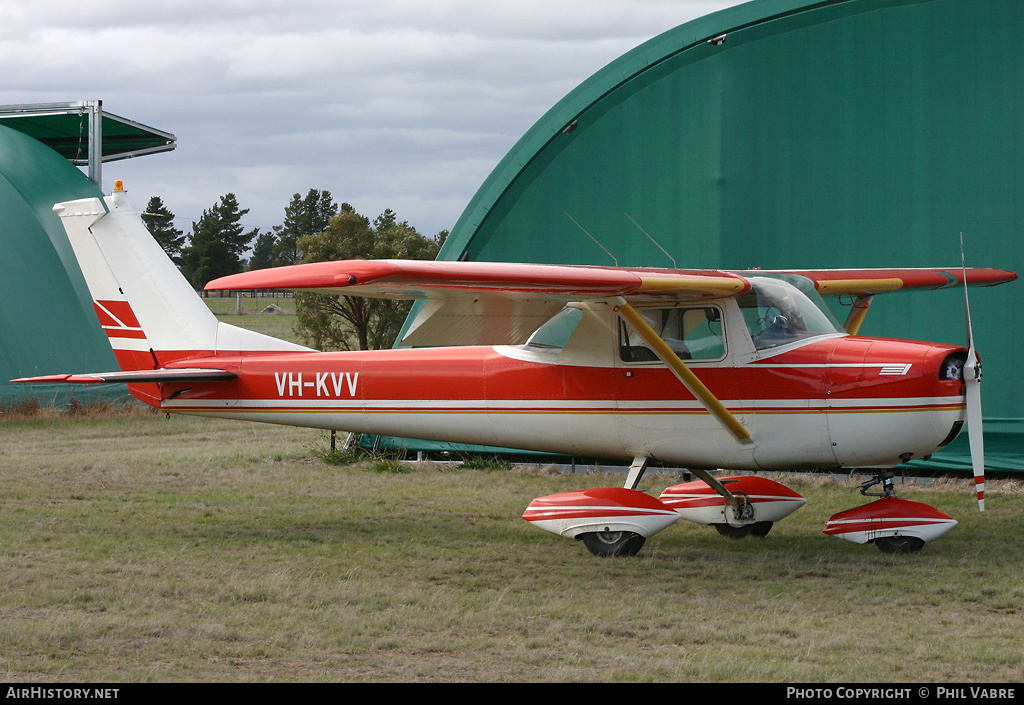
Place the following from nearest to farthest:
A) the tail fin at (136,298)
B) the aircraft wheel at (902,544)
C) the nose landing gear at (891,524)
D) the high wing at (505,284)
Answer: the high wing at (505,284) < the nose landing gear at (891,524) < the aircraft wheel at (902,544) < the tail fin at (136,298)

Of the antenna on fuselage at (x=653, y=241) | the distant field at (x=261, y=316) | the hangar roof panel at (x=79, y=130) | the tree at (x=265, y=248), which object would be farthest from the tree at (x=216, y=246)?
the antenna on fuselage at (x=653, y=241)

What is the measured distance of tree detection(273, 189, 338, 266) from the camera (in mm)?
87688

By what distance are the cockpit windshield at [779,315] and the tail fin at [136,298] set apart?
4370 mm

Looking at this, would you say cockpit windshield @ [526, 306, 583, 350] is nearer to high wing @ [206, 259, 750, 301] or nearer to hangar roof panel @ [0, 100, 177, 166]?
high wing @ [206, 259, 750, 301]

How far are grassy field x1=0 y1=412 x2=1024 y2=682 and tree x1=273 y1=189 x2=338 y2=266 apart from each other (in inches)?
3077

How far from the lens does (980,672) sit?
4.88 metres

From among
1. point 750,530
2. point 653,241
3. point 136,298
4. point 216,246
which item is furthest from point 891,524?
point 216,246

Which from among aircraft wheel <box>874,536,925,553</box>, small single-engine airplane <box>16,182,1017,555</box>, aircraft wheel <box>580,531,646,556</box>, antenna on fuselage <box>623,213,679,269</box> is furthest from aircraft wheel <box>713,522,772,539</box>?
antenna on fuselage <box>623,213,679,269</box>

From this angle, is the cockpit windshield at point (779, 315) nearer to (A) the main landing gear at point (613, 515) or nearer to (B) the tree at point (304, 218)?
(A) the main landing gear at point (613, 515)

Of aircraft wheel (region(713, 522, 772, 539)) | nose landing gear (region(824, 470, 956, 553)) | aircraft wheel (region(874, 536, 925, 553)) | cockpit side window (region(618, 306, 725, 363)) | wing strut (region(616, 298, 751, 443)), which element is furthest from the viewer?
aircraft wheel (region(713, 522, 772, 539))

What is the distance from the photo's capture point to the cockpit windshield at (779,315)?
768 centimetres
